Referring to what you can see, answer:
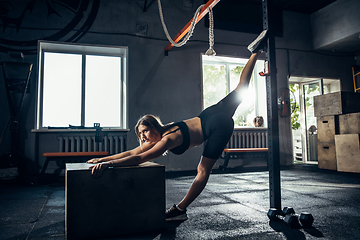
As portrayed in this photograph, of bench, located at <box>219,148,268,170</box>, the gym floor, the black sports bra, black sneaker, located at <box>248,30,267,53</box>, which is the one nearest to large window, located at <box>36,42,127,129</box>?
the gym floor

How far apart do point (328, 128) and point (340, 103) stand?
1.79 feet

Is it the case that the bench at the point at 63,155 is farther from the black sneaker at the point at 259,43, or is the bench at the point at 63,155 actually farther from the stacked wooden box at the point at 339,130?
the stacked wooden box at the point at 339,130

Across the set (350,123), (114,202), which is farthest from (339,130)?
(114,202)

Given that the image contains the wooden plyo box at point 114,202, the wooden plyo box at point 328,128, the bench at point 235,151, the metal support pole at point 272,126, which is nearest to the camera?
the wooden plyo box at point 114,202

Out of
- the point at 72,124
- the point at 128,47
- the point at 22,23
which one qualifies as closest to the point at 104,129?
the point at 72,124

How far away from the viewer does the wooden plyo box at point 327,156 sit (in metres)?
5.05

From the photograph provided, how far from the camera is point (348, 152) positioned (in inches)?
180

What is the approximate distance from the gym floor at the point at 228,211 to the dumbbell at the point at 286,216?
0.04m

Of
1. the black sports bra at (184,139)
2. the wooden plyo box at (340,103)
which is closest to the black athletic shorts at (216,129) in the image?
the black sports bra at (184,139)

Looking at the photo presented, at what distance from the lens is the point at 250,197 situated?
9.02 feet

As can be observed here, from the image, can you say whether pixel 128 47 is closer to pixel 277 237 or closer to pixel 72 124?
pixel 72 124

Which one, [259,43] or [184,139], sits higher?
[259,43]

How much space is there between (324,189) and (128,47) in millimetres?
4043

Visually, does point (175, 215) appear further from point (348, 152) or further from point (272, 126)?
point (348, 152)
